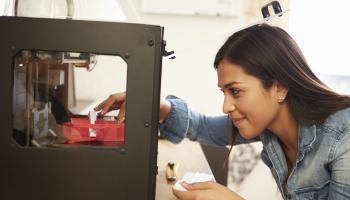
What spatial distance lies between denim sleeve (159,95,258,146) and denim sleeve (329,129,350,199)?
0.37 meters

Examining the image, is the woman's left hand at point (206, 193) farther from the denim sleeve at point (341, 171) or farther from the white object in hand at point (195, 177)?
the denim sleeve at point (341, 171)

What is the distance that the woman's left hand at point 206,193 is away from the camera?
0.72 m

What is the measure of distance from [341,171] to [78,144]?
→ 1.76ft

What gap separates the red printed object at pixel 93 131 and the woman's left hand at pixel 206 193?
0.71ft

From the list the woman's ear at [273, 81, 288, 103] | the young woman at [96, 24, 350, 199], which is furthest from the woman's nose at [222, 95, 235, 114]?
the woman's ear at [273, 81, 288, 103]

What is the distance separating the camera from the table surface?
863mm

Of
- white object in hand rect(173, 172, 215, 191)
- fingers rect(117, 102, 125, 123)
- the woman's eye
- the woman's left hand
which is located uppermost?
the woman's eye

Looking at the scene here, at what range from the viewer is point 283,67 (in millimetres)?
826

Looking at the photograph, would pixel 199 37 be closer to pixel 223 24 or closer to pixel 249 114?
pixel 223 24

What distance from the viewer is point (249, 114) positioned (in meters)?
0.85

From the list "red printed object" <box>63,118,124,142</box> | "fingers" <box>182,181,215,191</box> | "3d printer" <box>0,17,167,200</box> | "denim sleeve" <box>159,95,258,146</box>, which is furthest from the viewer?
"denim sleeve" <box>159,95,258,146</box>

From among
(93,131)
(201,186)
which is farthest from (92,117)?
(201,186)

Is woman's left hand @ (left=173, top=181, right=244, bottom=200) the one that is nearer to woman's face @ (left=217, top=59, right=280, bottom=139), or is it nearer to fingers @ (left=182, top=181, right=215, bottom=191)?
fingers @ (left=182, top=181, right=215, bottom=191)

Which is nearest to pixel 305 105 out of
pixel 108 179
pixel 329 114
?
pixel 329 114
